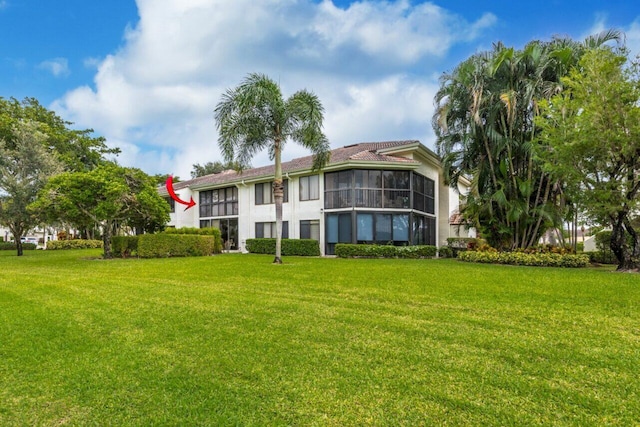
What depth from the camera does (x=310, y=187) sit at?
21.4 meters

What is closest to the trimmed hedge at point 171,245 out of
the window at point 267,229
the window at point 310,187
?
the window at point 267,229

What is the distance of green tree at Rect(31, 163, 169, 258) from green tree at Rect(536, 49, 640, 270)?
17.1 meters

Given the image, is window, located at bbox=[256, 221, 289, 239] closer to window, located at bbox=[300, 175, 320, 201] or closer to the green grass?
window, located at bbox=[300, 175, 320, 201]

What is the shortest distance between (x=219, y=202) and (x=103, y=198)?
10.5 meters

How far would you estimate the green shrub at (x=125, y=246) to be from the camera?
725 inches

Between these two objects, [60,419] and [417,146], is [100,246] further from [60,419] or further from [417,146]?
[60,419]

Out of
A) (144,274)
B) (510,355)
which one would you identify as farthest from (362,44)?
(510,355)

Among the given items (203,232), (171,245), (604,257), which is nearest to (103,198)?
(171,245)

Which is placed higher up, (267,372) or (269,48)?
(269,48)

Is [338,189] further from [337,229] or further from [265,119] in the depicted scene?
[265,119]

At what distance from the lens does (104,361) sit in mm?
3924

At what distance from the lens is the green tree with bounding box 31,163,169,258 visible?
15750 millimetres

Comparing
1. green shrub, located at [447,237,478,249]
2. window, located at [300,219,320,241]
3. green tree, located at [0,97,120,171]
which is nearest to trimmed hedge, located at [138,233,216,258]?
window, located at [300,219,320,241]

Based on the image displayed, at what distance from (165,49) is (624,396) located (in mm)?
15475
